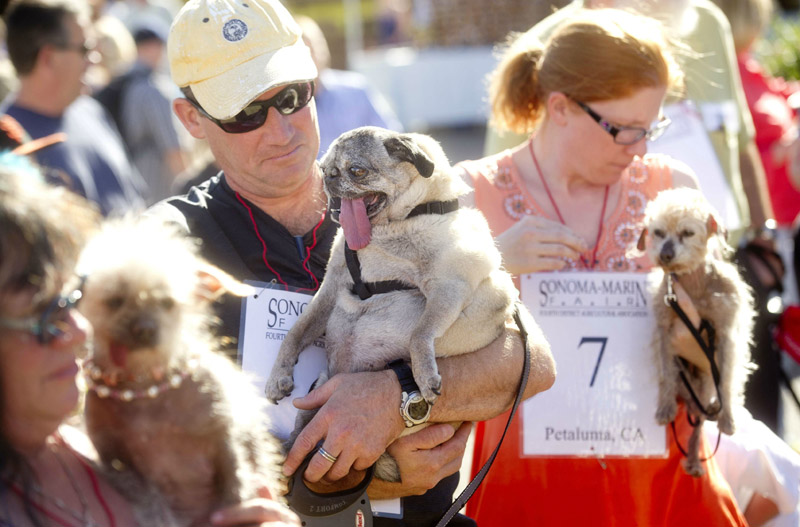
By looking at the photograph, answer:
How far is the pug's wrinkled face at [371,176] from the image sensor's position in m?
2.25

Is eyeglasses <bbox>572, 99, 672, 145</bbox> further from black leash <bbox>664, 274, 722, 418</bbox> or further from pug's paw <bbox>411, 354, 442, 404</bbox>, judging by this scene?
pug's paw <bbox>411, 354, 442, 404</bbox>

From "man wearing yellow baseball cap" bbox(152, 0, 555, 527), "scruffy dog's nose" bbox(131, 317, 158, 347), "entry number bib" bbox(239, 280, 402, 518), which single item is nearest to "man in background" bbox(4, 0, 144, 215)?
"man wearing yellow baseball cap" bbox(152, 0, 555, 527)

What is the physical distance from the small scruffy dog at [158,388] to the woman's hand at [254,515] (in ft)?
0.06

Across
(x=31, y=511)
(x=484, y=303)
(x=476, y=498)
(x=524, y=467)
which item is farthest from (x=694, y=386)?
(x=31, y=511)

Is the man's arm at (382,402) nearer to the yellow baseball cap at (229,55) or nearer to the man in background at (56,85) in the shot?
the yellow baseball cap at (229,55)

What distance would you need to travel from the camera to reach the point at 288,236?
249 centimetres

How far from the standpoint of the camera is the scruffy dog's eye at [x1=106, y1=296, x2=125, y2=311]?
130 cm

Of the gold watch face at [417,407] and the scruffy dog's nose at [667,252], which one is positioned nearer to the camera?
the gold watch face at [417,407]

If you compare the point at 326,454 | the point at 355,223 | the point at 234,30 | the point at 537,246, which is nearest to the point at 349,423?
the point at 326,454

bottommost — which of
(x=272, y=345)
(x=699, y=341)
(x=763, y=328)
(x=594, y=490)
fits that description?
(x=763, y=328)

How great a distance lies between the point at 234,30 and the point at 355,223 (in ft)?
2.22

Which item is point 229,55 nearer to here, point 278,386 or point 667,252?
point 278,386

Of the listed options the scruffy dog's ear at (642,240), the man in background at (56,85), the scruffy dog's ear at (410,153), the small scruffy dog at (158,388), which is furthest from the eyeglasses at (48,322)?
the man in background at (56,85)

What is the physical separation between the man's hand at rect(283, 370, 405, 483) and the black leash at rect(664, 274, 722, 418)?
1.14 m
